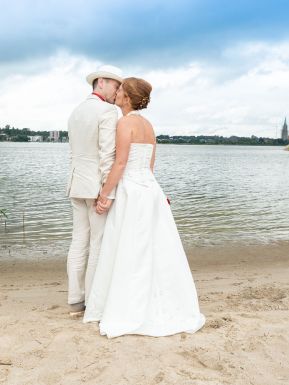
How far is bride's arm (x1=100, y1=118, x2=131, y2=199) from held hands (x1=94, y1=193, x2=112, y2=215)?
0.13 meters

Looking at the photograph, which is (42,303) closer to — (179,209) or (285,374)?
(285,374)

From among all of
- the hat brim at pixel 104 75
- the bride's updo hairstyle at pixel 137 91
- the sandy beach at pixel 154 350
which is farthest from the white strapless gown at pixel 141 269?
the hat brim at pixel 104 75

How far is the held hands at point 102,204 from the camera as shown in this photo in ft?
13.2

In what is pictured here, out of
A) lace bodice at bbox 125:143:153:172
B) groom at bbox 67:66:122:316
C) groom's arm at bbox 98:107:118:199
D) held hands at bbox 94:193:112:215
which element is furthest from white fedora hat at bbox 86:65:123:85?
held hands at bbox 94:193:112:215

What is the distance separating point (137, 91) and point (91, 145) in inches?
24.6

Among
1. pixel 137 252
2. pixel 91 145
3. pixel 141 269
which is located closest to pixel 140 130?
pixel 91 145

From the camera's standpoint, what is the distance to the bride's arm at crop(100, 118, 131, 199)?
393cm

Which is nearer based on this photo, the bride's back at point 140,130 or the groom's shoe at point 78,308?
the bride's back at point 140,130

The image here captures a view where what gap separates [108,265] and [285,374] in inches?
64.6

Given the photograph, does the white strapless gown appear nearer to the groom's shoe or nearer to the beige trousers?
the beige trousers

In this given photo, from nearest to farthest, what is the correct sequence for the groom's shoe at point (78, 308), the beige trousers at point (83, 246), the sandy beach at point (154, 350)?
A: 1. the sandy beach at point (154, 350)
2. the beige trousers at point (83, 246)
3. the groom's shoe at point (78, 308)

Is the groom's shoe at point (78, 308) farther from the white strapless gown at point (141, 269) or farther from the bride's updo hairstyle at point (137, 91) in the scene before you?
the bride's updo hairstyle at point (137, 91)

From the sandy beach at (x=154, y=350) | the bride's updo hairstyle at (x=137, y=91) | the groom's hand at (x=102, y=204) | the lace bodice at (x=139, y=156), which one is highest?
the bride's updo hairstyle at (x=137, y=91)

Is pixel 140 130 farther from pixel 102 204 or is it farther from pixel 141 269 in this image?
pixel 141 269
